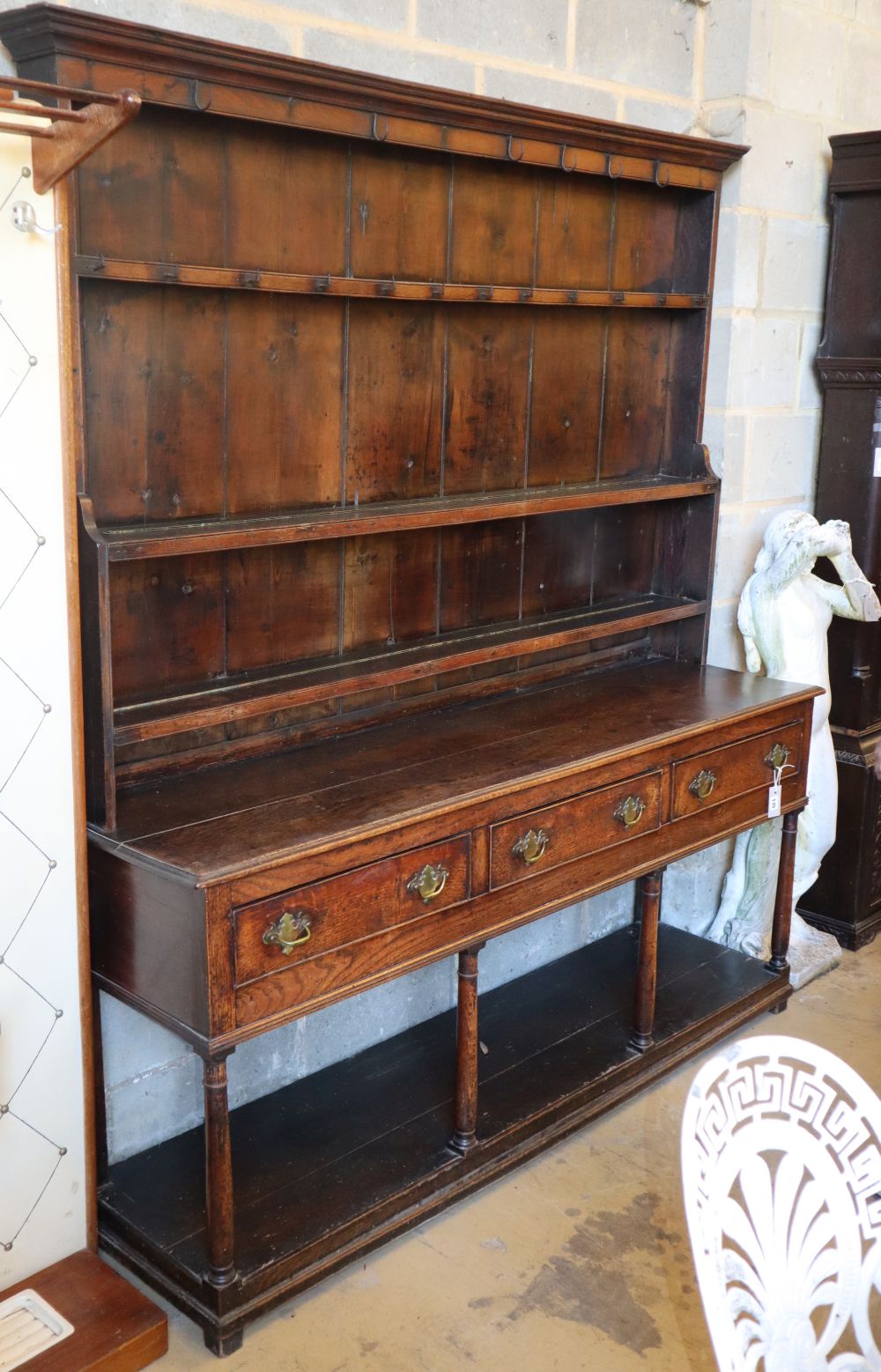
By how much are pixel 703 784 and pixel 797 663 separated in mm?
628

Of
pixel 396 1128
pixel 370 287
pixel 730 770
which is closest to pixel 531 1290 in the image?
pixel 396 1128

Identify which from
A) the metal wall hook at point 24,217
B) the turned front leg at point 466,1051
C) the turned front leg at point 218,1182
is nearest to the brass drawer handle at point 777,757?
the turned front leg at point 466,1051

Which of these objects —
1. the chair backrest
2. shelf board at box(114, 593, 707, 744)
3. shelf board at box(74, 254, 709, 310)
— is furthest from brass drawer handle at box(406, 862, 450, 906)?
shelf board at box(74, 254, 709, 310)

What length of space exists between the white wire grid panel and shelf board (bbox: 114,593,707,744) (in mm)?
167

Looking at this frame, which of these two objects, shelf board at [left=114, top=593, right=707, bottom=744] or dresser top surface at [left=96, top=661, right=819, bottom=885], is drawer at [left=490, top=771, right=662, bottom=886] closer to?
dresser top surface at [left=96, top=661, right=819, bottom=885]

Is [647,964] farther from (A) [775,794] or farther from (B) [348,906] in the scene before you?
(B) [348,906]

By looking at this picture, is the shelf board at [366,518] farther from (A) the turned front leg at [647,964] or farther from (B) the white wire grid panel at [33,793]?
(A) the turned front leg at [647,964]

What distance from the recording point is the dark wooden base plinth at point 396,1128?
2.28 meters

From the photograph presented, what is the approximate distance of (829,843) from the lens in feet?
11.7

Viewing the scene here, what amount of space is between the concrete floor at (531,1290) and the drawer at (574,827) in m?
0.63

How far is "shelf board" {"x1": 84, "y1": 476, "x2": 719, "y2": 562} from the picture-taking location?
2.18 meters

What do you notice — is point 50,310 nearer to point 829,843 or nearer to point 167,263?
point 167,263

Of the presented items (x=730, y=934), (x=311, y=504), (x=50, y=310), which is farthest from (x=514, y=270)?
(x=730, y=934)

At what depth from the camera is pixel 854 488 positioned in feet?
11.7
